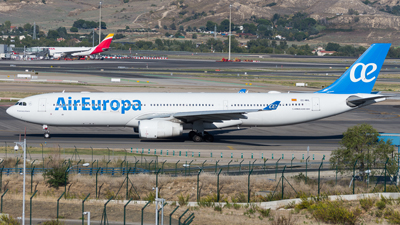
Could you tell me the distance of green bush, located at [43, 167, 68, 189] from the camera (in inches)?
1315

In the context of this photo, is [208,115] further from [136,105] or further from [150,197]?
[150,197]

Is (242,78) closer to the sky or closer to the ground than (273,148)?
closer to the sky

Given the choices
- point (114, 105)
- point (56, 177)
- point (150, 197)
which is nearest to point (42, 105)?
point (114, 105)

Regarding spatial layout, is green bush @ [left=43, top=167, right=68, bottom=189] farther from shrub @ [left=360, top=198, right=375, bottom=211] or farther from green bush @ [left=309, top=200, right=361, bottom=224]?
shrub @ [left=360, top=198, right=375, bottom=211]

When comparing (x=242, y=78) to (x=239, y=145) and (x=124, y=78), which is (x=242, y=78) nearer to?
(x=124, y=78)

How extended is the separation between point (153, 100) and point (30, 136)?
13.2 m

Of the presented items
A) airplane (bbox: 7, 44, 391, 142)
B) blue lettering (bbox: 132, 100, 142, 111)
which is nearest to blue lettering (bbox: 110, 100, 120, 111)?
airplane (bbox: 7, 44, 391, 142)

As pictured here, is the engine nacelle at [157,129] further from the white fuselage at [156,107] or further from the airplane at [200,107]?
the white fuselage at [156,107]

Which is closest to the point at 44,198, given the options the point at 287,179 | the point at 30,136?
the point at 287,179

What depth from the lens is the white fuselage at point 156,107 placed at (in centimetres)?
4766

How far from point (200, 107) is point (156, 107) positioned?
431cm

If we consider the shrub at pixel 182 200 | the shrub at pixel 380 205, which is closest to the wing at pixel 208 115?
the shrub at pixel 182 200

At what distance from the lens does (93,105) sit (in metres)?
47.7

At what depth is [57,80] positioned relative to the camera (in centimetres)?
9794
